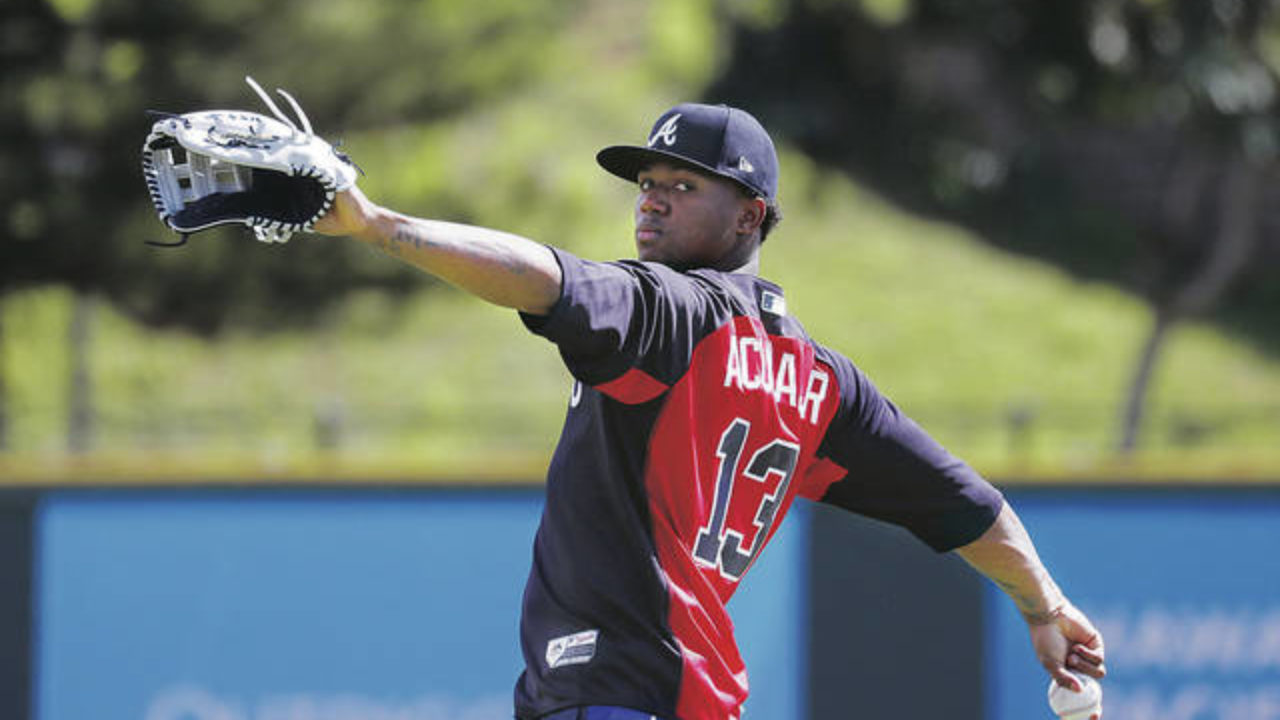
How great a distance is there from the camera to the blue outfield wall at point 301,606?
5992 mm

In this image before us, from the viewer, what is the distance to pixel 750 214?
3268mm

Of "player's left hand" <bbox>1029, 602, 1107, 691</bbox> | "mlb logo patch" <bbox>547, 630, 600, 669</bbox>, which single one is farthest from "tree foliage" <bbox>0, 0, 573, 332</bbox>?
"mlb logo patch" <bbox>547, 630, 600, 669</bbox>

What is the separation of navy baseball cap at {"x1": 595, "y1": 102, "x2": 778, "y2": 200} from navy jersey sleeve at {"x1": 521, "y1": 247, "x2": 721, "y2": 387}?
0.28 m

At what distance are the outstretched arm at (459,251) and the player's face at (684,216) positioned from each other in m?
0.62

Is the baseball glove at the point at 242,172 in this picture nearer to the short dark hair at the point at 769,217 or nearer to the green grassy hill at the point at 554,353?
the short dark hair at the point at 769,217

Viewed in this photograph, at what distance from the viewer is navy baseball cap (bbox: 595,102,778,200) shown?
3148mm

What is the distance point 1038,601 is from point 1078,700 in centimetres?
23

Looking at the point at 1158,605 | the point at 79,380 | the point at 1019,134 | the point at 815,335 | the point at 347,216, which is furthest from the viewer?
the point at 1019,134

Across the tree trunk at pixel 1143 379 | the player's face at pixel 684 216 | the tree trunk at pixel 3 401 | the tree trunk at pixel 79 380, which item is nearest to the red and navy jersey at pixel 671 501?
the player's face at pixel 684 216

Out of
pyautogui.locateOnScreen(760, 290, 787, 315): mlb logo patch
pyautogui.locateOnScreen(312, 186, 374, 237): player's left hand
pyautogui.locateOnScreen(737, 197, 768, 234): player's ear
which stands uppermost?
pyautogui.locateOnScreen(737, 197, 768, 234): player's ear

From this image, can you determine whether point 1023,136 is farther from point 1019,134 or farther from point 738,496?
point 738,496

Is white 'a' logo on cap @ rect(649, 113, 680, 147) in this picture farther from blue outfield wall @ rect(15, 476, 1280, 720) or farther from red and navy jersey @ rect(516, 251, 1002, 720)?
blue outfield wall @ rect(15, 476, 1280, 720)

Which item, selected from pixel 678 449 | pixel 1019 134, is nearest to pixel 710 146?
pixel 678 449

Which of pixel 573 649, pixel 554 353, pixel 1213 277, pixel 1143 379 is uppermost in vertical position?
pixel 1213 277
